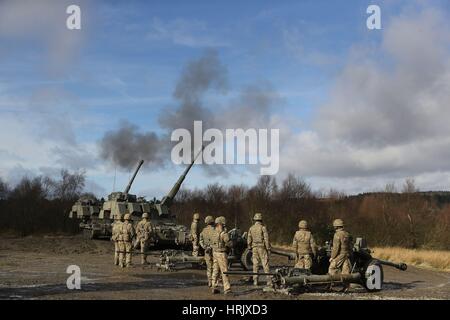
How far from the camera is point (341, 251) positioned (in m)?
12.3

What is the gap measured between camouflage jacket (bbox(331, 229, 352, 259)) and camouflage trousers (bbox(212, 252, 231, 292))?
7.62ft

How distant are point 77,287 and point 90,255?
10655mm

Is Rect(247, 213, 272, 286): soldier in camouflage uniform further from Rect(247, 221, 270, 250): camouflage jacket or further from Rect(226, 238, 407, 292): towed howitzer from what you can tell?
Rect(226, 238, 407, 292): towed howitzer

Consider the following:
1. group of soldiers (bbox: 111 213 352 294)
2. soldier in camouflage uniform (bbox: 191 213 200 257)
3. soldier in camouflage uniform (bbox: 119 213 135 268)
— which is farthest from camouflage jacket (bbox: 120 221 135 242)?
group of soldiers (bbox: 111 213 352 294)

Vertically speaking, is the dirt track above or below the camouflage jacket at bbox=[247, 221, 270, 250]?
below

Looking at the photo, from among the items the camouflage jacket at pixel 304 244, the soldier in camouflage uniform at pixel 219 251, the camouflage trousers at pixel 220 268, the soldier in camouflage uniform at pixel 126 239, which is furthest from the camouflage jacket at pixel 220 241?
the soldier in camouflage uniform at pixel 126 239

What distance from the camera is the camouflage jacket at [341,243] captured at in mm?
12188

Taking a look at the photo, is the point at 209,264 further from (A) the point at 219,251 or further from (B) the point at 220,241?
(B) the point at 220,241

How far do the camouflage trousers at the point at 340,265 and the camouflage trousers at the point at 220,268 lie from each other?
2283 millimetres

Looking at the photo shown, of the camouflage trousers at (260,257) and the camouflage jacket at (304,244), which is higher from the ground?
the camouflage jacket at (304,244)

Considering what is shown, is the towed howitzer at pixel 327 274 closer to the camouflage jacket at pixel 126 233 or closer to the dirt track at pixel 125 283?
the dirt track at pixel 125 283

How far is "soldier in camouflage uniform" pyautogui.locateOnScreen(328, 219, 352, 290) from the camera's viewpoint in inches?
481

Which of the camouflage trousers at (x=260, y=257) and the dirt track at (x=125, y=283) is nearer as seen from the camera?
the dirt track at (x=125, y=283)
